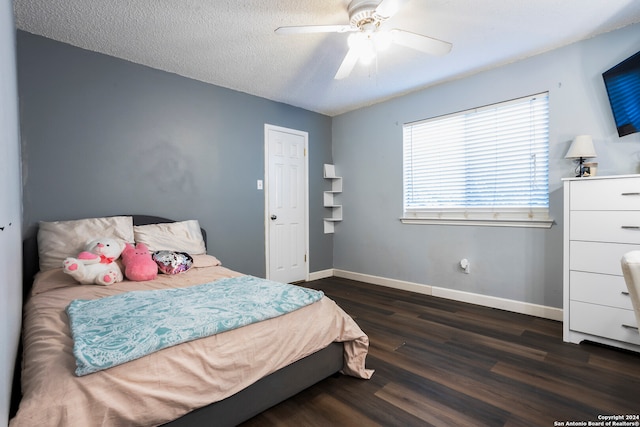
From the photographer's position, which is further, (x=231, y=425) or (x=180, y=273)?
(x=180, y=273)

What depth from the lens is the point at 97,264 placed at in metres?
2.16

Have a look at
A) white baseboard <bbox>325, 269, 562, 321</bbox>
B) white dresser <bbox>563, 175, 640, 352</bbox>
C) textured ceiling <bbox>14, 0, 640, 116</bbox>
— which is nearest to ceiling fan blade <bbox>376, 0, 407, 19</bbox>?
textured ceiling <bbox>14, 0, 640, 116</bbox>

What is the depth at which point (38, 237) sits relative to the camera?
230 cm

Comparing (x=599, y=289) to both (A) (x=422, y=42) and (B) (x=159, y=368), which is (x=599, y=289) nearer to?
(A) (x=422, y=42)

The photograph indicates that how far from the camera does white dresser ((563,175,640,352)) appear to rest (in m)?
2.11

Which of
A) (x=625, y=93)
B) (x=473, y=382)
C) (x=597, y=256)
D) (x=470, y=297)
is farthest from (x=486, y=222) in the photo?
(x=473, y=382)

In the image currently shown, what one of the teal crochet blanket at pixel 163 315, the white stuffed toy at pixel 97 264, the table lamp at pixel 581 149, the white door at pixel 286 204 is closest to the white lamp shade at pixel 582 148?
the table lamp at pixel 581 149

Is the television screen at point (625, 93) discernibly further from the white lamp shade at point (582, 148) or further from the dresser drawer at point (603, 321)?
the dresser drawer at point (603, 321)

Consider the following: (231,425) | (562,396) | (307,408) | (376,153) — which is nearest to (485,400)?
(562,396)

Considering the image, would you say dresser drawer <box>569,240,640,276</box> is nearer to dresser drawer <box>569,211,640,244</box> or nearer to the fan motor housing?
dresser drawer <box>569,211,640,244</box>

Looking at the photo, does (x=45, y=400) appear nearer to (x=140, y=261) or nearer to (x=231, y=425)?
(x=231, y=425)

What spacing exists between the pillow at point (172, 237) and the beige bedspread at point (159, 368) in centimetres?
77

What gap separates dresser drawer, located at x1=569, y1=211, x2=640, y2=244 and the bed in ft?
6.00

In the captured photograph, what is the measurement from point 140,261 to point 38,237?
78cm
